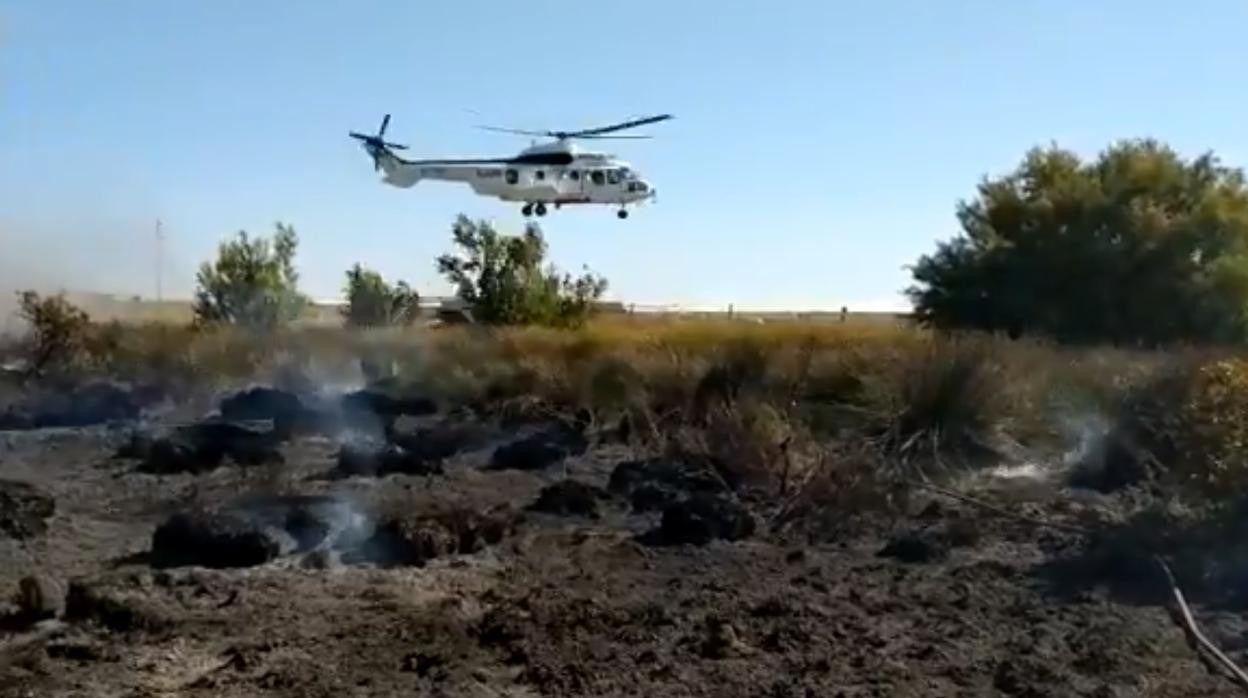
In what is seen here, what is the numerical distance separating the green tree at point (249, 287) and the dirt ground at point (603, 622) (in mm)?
44402

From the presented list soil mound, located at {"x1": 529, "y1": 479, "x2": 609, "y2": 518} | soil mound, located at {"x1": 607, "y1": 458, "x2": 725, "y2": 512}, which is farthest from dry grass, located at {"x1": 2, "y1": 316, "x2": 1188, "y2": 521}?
soil mound, located at {"x1": 529, "y1": 479, "x2": 609, "y2": 518}

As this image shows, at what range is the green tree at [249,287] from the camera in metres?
63.7

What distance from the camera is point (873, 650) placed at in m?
12.8

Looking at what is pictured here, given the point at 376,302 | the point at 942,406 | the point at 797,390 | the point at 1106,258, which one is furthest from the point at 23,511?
the point at 376,302

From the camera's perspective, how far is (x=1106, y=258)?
137 ft

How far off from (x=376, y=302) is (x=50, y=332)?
1534 cm

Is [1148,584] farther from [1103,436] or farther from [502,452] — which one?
[502,452]

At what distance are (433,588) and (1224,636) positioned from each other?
21.7ft

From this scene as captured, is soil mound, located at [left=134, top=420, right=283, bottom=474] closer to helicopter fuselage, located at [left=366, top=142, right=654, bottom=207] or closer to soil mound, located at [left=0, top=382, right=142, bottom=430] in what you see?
soil mound, located at [left=0, top=382, right=142, bottom=430]

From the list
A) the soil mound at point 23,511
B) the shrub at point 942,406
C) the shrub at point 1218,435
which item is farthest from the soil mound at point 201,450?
the shrub at point 1218,435

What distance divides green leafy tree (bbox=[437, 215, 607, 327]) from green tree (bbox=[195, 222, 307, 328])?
23.5ft

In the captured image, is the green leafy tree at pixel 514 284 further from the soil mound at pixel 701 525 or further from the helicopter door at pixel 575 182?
the soil mound at pixel 701 525

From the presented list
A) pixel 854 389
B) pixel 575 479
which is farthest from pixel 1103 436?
pixel 575 479

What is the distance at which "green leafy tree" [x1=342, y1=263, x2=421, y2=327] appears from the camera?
199 feet
